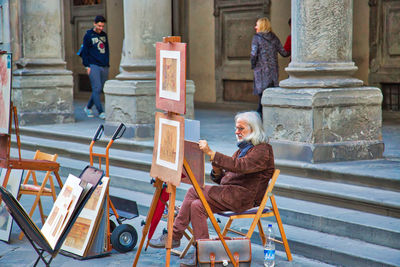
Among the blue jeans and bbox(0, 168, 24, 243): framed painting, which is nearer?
bbox(0, 168, 24, 243): framed painting

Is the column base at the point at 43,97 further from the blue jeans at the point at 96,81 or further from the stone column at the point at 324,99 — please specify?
the stone column at the point at 324,99

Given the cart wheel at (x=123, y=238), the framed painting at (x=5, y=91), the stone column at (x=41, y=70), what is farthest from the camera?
the stone column at (x=41, y=70)

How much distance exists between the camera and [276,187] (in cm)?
664

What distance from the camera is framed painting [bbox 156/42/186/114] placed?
469 cm

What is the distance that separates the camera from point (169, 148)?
487 centimetres

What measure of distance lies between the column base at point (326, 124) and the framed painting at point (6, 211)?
2.58 metres

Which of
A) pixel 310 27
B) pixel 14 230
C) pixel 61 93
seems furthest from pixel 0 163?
pixel 61 93

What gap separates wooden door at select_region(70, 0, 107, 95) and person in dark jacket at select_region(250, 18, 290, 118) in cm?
667

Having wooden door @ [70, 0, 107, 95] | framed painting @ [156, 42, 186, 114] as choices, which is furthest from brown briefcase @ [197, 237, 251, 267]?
wooden door @ [70, 0, 107, 95]

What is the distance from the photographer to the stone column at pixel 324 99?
6.88 metres

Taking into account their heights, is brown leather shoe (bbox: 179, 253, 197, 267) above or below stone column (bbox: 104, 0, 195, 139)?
below

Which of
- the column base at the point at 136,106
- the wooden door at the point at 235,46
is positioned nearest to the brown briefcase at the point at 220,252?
the column base at the point at 136,106

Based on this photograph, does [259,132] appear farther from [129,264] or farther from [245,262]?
[129,264]

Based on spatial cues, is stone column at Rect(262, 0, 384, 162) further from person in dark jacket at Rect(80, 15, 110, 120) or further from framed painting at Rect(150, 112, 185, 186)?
person in dark jacket at Rect(80, 15, 110, 120)
